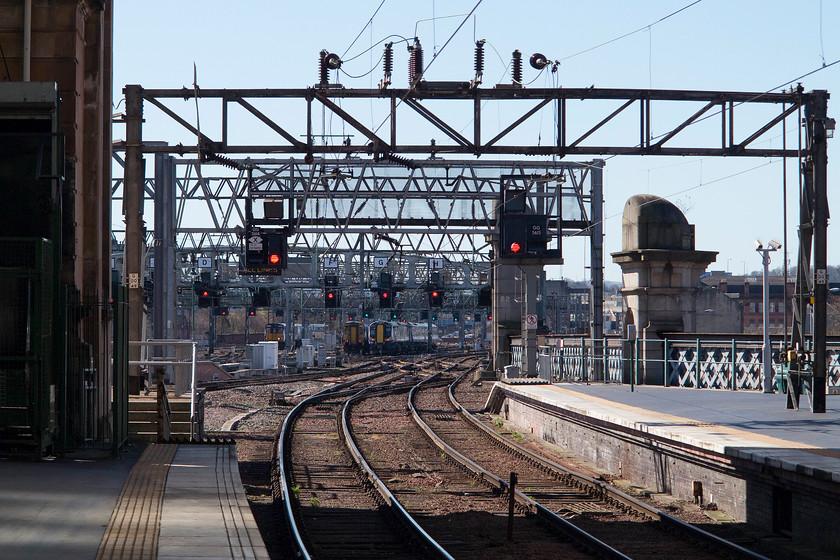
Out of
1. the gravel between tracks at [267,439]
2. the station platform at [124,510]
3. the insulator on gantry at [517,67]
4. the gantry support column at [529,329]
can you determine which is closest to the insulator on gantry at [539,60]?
the insulator on gantry at [517,67]

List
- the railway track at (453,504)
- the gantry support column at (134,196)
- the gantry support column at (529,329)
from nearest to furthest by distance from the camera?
the railway track at (453,504)
the gantry support column at (134,196)
the gantry support column at (529,329)

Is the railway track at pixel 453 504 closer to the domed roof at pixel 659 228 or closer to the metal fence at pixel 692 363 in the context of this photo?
the metal fence at pixel 692 363

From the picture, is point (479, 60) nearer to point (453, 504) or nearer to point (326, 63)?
point (326, 63)

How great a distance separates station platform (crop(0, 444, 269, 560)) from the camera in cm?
747

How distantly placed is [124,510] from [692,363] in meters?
18.0

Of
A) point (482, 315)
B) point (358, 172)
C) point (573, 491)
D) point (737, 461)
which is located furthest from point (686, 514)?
point (482, 315)

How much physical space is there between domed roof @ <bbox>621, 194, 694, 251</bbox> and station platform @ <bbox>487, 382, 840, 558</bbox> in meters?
4.21

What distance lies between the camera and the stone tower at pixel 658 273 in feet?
82.4

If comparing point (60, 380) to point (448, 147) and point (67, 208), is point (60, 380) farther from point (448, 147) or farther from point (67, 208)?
point (448, 147)

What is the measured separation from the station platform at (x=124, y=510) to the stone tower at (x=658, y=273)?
15.1 m

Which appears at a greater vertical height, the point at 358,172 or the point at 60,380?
the point at 358,172

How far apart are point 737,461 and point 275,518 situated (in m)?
5.82

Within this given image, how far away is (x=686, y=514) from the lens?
41.9 feet

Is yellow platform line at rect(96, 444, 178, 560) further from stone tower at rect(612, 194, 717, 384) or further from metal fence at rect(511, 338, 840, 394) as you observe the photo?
stone tower at rect(612, 194, 717, 384)
